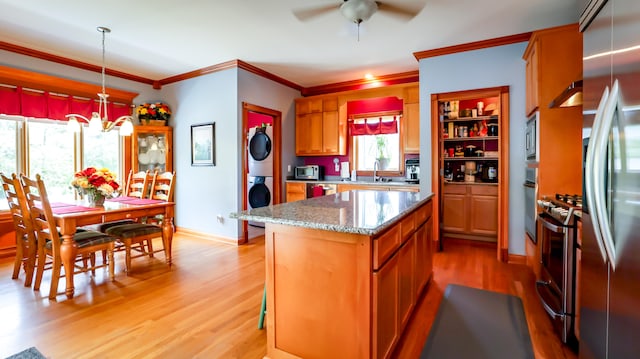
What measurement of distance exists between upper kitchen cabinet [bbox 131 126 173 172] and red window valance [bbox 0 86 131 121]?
0.77 metres

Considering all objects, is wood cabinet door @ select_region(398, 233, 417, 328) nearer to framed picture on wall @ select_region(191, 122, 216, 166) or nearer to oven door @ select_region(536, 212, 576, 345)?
oven door @ select_region(536, 212, 576, 345)

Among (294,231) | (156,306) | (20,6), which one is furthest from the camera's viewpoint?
(20,6)

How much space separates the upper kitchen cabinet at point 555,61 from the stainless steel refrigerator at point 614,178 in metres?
1.88

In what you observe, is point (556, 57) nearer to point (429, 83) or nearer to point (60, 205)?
point (429, 83)

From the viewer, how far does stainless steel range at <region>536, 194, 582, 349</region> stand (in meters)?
1.87

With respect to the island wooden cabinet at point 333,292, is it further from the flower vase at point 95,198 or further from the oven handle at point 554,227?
the flower vase at point 95,198

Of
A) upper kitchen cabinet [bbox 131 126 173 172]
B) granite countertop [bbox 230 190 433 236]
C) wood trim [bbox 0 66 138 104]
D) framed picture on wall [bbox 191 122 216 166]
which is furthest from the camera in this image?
upper kitchen cabinet [bbox 131 126 173 172]

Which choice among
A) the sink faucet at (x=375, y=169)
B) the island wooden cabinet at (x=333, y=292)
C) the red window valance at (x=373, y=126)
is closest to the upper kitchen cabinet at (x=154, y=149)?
the red window valance at (x=373, y=126)

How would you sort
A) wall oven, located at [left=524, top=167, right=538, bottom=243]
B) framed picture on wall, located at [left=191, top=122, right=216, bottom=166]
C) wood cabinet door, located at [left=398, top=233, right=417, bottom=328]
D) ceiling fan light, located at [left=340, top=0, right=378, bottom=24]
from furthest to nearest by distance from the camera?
framed picture on wall, located at [left=191, top=122, right=216, bottom=166] < wall oven, located at [left=524, top=167, right=538, bottom=243] < ceiling fan light, located at [left=340, top=0, right=378, bottom=24] < wood cabinet door, located at [left=398, top=233, right=417, bottom=328]

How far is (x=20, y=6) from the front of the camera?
281 cm

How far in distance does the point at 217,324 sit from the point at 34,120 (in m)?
4.02

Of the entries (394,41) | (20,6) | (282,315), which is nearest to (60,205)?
(20,6)

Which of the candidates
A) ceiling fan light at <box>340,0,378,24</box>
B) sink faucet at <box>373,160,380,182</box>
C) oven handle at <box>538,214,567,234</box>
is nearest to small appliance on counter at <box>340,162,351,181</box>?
sink faucet at <box>373,160,380,182</box>

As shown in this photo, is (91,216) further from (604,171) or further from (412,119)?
(412,119)
